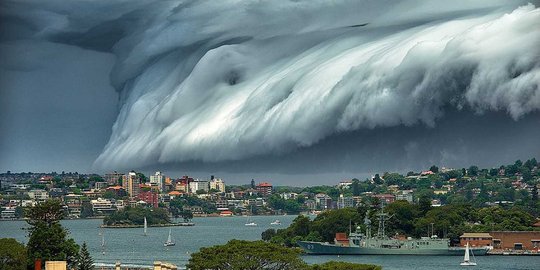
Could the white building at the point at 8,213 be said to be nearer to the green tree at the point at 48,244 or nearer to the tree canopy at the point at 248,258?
the green tree at the point at 48,244

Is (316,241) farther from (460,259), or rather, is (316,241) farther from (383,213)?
(460,259)

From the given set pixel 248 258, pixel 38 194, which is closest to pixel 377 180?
pixel 38 194

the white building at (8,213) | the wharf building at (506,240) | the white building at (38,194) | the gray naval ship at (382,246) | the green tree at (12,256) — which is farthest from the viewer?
the white building at (38,194)

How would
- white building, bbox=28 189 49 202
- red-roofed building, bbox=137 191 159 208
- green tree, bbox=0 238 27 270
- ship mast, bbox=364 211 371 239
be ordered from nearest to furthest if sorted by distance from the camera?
green tree, bbox=0 238 27 270 < ship mast, bbox=364 211 371 239 < white building, bbox=28 189 49 202 < red-roofed building, bbox=137 191 159 208

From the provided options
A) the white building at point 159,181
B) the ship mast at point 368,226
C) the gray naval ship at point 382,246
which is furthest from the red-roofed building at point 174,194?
the gray naval ship at point 382,246

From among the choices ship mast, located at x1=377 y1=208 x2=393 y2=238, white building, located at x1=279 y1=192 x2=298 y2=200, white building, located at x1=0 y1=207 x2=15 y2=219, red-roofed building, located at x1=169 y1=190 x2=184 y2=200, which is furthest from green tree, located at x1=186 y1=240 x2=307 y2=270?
white building, located at x1=279 y1=192 x2=298 y2=200

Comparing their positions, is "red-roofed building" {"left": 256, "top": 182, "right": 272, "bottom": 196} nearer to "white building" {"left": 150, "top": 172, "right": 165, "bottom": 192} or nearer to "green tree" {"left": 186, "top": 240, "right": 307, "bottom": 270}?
"white building" {"left": 150, "top": 172, "right": 165, "bottom": 192}

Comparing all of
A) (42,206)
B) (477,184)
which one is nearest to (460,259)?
(42,206)
